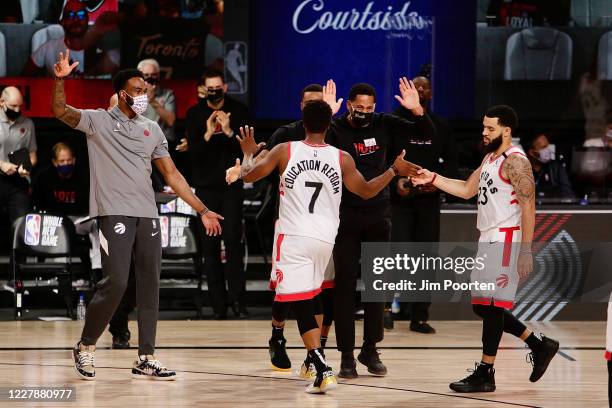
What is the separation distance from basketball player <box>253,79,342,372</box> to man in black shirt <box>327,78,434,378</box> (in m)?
0.15

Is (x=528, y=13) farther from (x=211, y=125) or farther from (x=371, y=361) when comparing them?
(x=371, y=361)

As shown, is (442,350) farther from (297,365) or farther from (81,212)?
(81,212)

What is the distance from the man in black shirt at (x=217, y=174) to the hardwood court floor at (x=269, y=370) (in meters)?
0.47

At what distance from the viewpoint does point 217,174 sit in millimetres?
10062

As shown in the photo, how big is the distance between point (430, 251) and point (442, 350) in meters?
1.38

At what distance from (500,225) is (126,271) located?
2.23 meters

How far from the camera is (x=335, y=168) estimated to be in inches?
269

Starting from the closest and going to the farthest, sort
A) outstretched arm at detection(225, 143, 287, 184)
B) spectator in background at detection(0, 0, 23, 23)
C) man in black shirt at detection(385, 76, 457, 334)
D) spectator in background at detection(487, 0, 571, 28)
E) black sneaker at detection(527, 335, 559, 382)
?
outstretched arm at detection(225, 143, 287, 184)
black sneaker at detection(527, 335, 559, 382)
man in black shirt at detection(385, 76, 457, 334)
spectator in background at detection(0, 0, 23, 23)
spectator in background at detection(487, 0, 571, 28)

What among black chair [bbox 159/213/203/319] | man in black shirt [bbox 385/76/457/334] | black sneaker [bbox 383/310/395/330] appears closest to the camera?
man in black shirt [bbox 385/76/457/334]

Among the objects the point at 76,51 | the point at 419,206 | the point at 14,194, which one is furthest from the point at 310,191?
the point at 76,51

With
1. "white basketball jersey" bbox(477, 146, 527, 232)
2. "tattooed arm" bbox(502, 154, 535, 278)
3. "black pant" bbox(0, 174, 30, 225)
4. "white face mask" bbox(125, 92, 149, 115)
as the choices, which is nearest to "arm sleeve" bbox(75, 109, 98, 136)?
"white face mask" bbox(125, 92, 149, 115)

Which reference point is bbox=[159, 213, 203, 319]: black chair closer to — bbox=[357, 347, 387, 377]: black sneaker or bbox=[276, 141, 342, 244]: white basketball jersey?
bbox=[357, 347, 387, 377]: black sneaker

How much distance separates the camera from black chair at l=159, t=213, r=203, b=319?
10.4 metres

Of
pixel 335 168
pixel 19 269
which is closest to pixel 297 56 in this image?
pixel 19 269
